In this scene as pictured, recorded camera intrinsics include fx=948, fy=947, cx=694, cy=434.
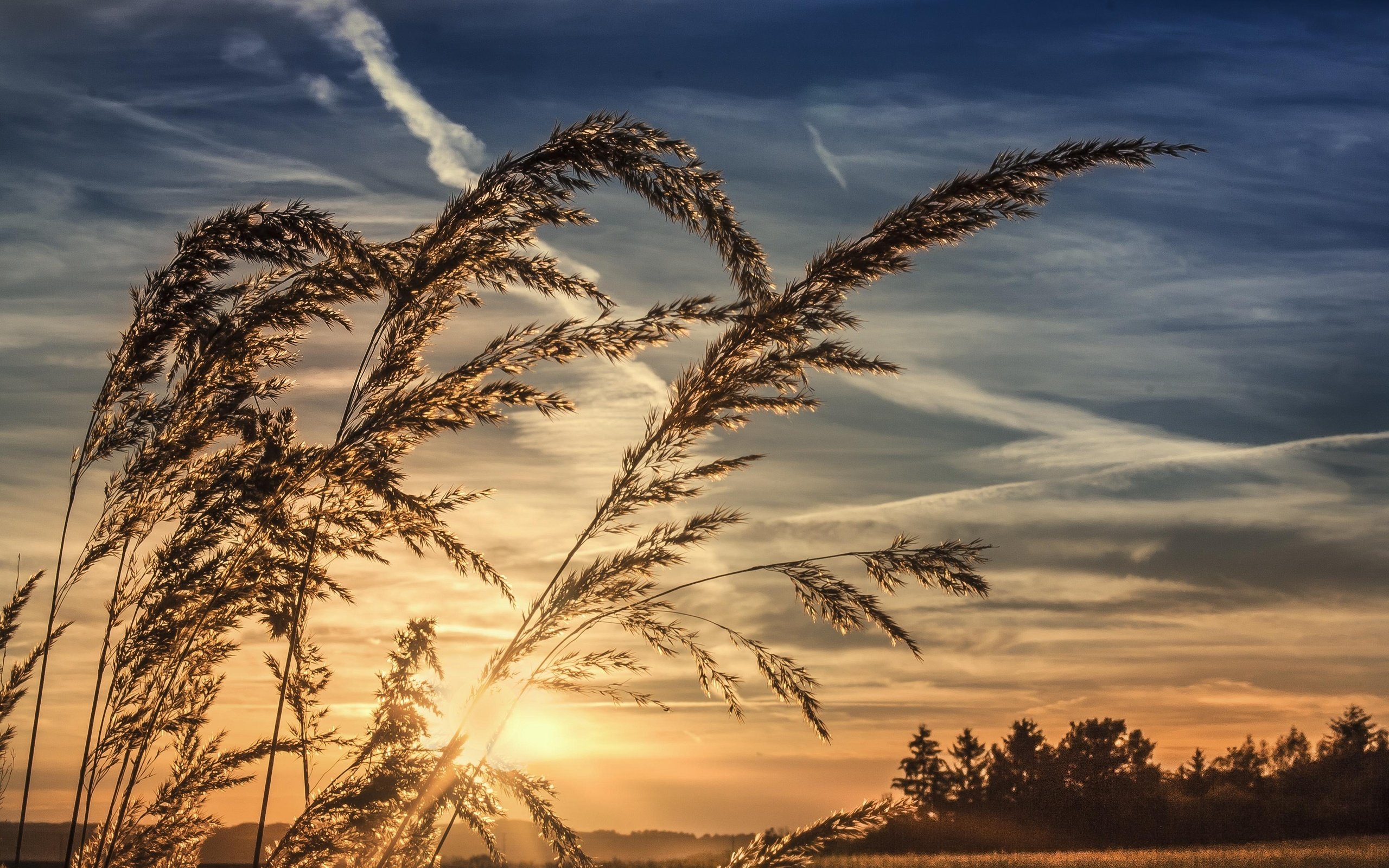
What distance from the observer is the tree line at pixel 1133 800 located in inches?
2320

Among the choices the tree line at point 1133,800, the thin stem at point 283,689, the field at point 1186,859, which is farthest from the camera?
the tree line at point 1133,800

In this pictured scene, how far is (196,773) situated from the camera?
4090 mm

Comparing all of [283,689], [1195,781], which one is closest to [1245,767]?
[1195,781]

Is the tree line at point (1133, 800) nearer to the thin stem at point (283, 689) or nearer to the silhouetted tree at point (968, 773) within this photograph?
the silhouetted tree at point (968, 773)

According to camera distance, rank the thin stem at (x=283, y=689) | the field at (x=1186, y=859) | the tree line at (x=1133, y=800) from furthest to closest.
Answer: the tree line at (x=1133, y=800)
the field at (x=1186, y=859)
the thin stem at (x=283, y=689)

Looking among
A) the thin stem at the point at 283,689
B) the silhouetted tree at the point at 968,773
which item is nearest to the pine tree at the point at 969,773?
the silhouetted tree at the point at 968,773

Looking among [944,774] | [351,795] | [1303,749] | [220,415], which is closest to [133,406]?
[220,415]

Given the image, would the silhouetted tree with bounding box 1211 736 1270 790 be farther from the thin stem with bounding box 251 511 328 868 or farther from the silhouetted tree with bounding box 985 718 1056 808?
the thin stem with bounding box 251 511 328 868

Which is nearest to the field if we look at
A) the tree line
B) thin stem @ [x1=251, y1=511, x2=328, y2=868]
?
the tree line

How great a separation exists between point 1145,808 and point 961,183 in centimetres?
7032

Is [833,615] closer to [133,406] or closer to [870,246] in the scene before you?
[870,246]

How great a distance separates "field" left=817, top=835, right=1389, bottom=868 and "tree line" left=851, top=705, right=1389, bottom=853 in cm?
1172

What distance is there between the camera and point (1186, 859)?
36156 mm

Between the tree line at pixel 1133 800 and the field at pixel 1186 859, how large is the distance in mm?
11715
